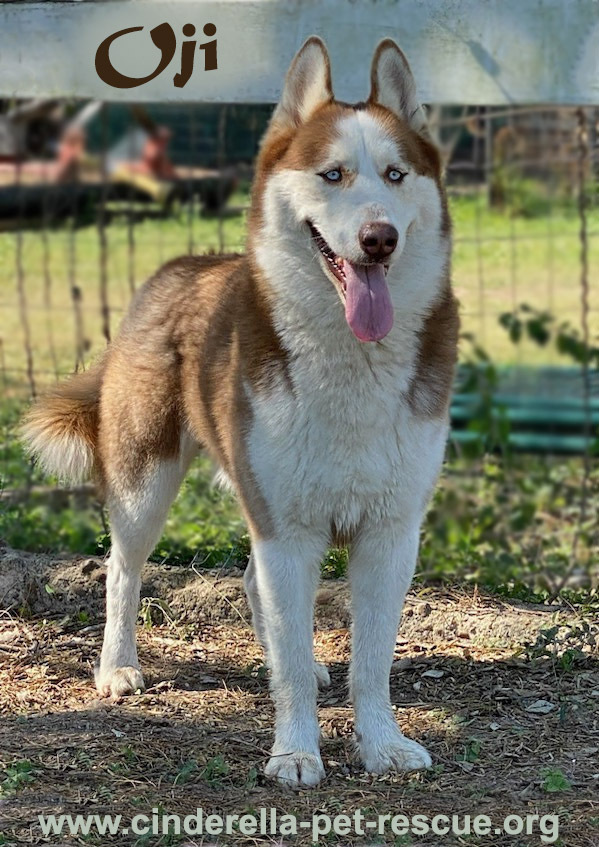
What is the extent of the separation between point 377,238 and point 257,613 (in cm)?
171

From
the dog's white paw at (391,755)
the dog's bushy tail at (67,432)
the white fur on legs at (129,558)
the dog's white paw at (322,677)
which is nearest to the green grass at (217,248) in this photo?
the dog's bushy tail at (67,432)

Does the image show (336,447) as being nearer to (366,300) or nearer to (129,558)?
(366,300)

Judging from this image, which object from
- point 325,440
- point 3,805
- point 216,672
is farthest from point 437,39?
point 3,805

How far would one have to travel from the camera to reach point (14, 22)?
5027mm

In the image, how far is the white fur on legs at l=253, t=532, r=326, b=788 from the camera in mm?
3600

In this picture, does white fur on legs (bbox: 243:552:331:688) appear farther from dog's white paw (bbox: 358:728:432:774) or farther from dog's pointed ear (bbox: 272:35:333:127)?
dog's pointed ear (bbox: 272:35:333:127)

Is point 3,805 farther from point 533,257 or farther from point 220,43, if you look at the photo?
point 533,257

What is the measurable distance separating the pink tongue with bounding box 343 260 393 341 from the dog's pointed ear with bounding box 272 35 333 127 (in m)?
0.61

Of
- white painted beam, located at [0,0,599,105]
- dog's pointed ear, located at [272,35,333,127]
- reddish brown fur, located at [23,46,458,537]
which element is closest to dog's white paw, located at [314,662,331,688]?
reddish brown fur, located at [23,46,458,537]

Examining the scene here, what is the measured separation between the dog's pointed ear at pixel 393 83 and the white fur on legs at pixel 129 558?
1360 millimetres

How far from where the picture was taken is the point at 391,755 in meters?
3.68

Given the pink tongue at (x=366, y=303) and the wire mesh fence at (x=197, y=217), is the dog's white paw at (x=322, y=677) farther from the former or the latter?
the wire mesh fence at (x=197, y=217)

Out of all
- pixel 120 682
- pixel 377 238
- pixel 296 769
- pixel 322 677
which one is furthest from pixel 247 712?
pixel 377 238

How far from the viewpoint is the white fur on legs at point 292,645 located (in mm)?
3600
